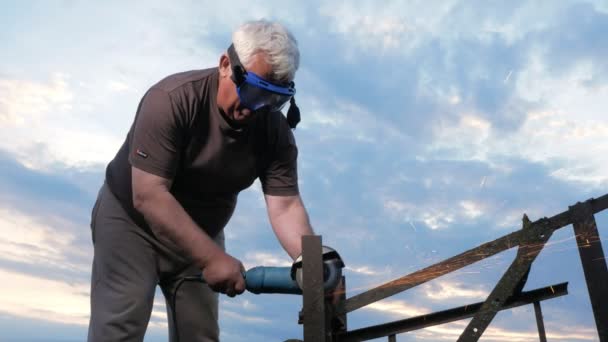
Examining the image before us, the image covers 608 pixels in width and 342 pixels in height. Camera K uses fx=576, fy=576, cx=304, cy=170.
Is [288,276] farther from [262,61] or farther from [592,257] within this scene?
[592,257]

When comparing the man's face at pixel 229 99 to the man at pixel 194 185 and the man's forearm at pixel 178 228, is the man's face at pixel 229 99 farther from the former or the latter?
the man's forearm at pixel 178 228

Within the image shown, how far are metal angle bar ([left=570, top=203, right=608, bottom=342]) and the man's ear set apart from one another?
2.76m

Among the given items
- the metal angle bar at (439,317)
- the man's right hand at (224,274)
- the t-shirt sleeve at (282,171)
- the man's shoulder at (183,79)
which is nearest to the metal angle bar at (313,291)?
the metal angle bar at (439,317)

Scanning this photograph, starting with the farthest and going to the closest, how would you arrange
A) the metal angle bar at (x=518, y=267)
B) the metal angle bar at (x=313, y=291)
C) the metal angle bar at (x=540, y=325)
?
the metal angle bar at (x=540, y=325)
the metal angle bar at (x=518, y=267)
the metal angle bar at (x=313, y=291)

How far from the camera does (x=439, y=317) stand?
4.07 m

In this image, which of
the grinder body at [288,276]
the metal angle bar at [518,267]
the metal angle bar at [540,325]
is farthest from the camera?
the metal angle bar at [540,325]

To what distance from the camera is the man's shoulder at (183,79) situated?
4.29m

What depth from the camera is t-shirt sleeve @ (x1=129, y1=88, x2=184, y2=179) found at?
159 inches

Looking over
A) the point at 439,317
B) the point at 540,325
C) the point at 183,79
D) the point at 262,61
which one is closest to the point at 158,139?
the point at 183,79

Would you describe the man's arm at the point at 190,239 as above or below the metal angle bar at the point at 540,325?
above

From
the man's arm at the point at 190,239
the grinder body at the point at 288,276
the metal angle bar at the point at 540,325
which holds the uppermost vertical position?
the man's arm at the point at 190,239

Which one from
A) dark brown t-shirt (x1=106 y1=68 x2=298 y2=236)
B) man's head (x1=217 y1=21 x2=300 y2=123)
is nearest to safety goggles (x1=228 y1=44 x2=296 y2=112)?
man's head (x1=217 y1=21 x2=300 y2=123)

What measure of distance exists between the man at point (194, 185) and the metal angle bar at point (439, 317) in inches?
34.3

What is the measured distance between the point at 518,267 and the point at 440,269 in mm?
611
